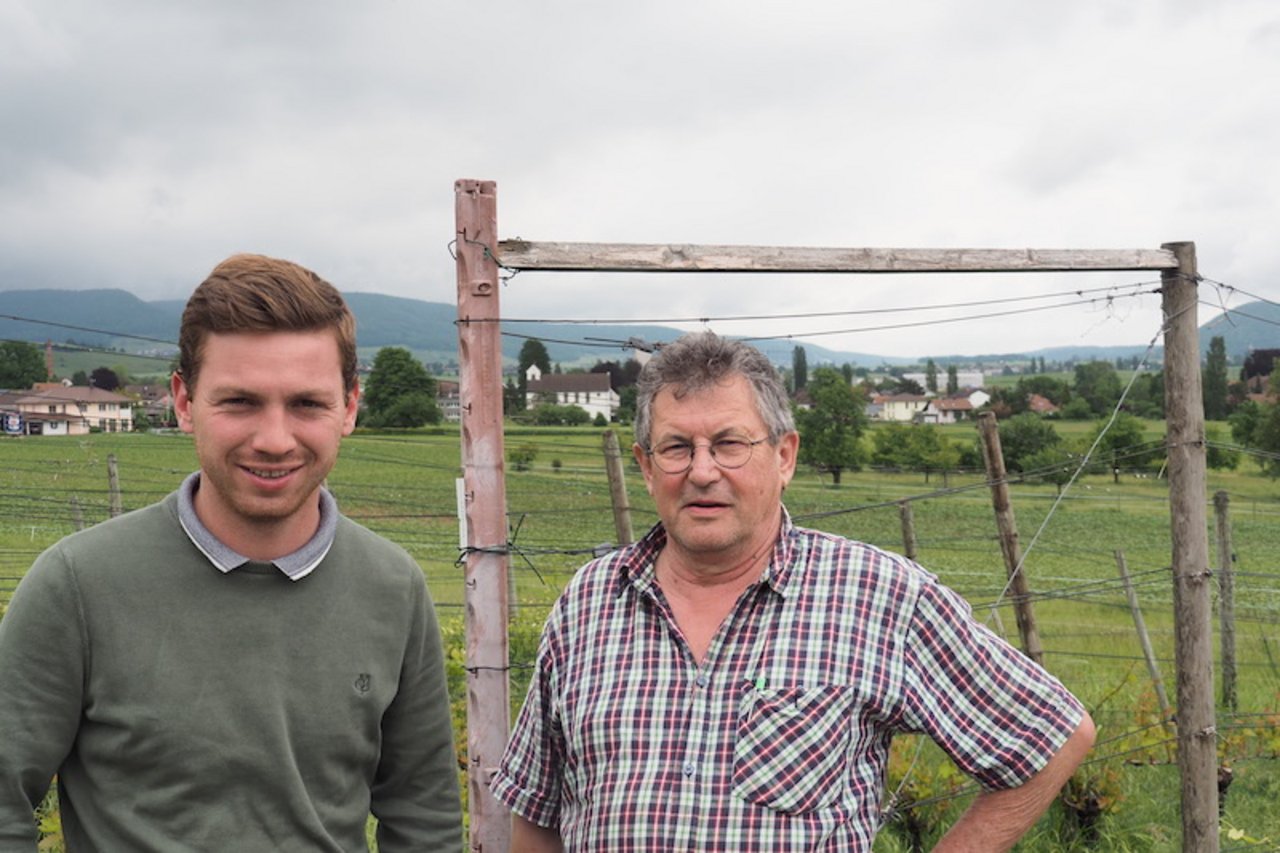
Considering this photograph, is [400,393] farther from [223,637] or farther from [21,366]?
[223,637]

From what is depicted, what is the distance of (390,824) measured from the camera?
1959 millimetres

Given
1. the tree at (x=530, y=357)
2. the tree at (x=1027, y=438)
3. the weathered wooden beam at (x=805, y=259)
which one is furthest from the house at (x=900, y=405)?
the weathered wooden beam at (x=805, y=259)

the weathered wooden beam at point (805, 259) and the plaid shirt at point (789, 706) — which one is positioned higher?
the weathered wooden beam at point (805, 259)

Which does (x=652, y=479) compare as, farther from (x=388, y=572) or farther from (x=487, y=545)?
(x=487, y=545)

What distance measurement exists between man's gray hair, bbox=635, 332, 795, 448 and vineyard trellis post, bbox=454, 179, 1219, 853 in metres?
0.94

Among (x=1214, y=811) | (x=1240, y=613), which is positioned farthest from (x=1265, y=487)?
(x=1214, y=811)

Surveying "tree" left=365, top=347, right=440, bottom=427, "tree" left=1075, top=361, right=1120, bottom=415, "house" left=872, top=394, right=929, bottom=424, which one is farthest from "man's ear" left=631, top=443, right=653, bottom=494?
"house" left=872, top=394, right=929, bottom=424

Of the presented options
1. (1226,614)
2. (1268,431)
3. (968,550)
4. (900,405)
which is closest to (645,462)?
(1226,614)

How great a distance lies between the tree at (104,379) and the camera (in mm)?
23956

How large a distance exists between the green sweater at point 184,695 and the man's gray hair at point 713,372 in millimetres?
667

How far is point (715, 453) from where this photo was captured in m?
2.11

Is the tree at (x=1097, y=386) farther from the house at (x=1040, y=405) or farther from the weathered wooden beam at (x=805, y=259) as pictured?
the weathered wooden beam at (x=805, y=259)

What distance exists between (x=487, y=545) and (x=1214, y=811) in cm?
290

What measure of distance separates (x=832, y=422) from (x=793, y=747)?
24237 millimetres
